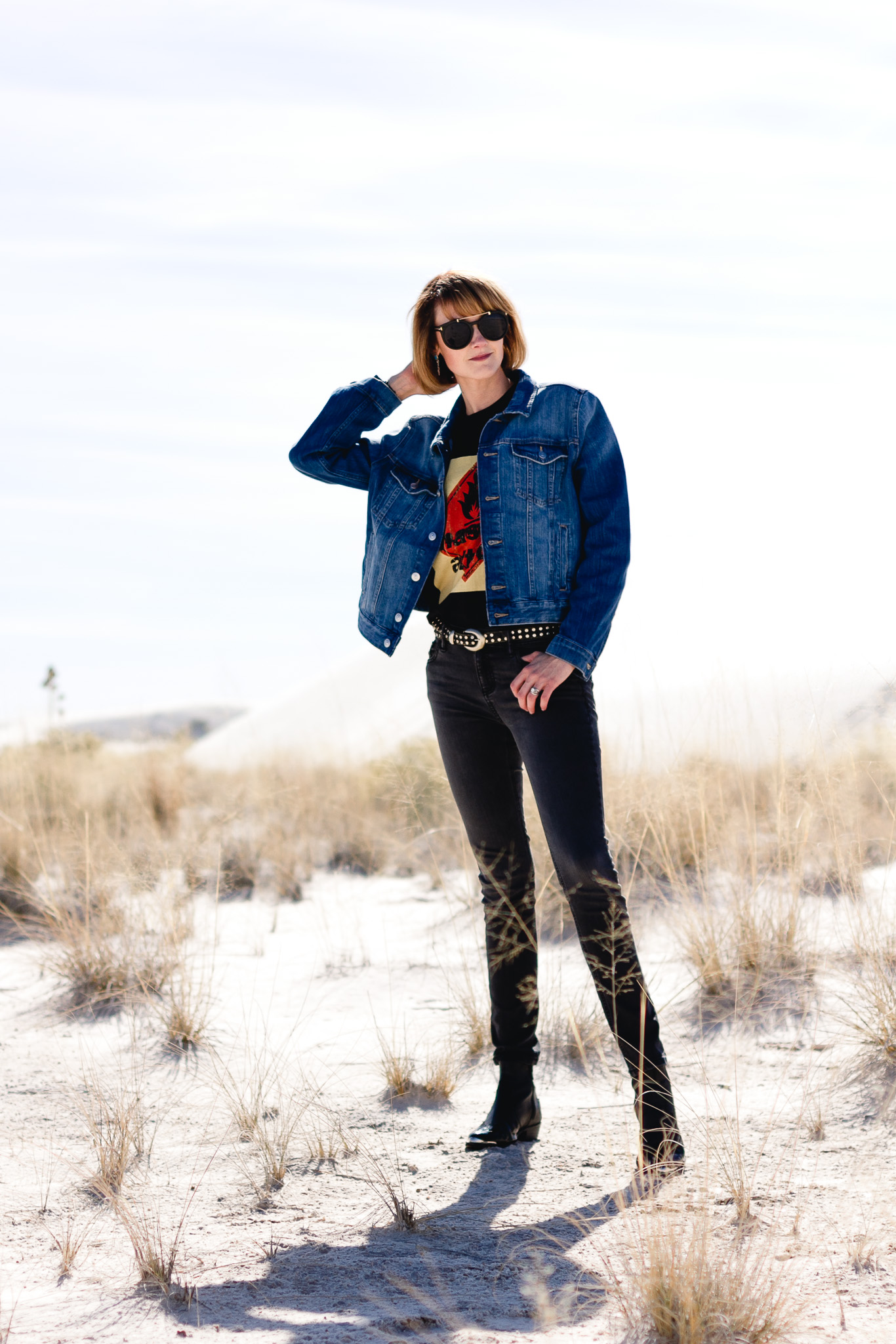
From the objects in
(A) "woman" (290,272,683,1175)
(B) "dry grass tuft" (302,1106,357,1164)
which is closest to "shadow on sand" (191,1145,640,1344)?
(A) "woman" (290,272,683,1175)

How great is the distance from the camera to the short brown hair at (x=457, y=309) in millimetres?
2471

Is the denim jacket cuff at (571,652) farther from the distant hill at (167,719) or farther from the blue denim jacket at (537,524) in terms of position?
the distant hill at (167,719)

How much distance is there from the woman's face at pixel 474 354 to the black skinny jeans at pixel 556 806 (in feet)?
1.98

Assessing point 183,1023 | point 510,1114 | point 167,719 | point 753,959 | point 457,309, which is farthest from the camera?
point 167,719

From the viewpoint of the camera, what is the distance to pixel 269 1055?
3.40 metres

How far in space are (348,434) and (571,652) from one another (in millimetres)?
843

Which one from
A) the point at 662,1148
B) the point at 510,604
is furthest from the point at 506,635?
the point at 662,1148

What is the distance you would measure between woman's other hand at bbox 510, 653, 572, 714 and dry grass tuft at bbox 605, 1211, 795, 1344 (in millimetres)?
956

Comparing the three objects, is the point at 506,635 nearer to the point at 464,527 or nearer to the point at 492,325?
the point at 464,527

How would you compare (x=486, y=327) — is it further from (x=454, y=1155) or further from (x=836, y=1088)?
(x=836, y=1088)

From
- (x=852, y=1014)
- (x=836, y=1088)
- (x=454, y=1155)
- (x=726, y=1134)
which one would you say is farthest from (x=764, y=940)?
(x=454, y=1155)

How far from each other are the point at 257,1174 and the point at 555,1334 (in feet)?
3.16

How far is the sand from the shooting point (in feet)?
6.03

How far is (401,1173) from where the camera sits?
252 cm
